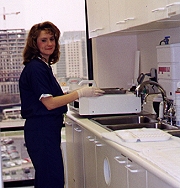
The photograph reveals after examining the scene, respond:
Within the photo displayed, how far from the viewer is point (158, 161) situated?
1.79m

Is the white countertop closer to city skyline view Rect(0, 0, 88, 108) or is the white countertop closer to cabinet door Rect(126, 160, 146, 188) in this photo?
cabinet door Rect(126, 160, 146, 188)

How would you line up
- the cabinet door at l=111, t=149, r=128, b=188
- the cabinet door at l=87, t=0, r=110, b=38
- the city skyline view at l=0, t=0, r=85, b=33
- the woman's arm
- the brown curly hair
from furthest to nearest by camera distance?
the city skyline view at l=0, t=0, r=85, b=33, the cabinet door at l=87, t=0, r=110, b=38, the brown curly hair, the woman's arm, the cabinet door at l=111, t=149, r=128, b=188

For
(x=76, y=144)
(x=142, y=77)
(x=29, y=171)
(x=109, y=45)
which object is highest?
(x=109, y=45)

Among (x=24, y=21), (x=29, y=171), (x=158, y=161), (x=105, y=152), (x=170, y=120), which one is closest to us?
(x=158, y=161)

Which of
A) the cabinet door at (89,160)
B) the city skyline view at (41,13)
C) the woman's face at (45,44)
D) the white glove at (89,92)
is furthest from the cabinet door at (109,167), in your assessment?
the city skyline view at (41,13)

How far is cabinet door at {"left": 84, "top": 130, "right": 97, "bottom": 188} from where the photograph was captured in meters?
2.92

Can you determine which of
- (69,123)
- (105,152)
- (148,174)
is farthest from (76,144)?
(148,174)

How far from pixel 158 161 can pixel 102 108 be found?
4.61ft

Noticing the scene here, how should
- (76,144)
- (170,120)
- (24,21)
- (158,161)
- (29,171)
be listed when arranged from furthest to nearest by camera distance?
1. (29,171)
2. (24,21)
3. (76,144)
4. (170,120)
5. (158,161)

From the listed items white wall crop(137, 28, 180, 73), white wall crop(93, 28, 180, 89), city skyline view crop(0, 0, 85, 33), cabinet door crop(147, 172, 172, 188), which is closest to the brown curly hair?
white wall crop(137, 28, 180, 73)

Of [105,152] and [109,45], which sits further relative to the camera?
[109,45]

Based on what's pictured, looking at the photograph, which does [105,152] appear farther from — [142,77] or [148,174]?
[142,77]

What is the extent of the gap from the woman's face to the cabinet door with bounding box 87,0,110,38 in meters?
0.63

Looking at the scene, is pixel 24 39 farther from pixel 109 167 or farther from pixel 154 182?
pixel 154 182
